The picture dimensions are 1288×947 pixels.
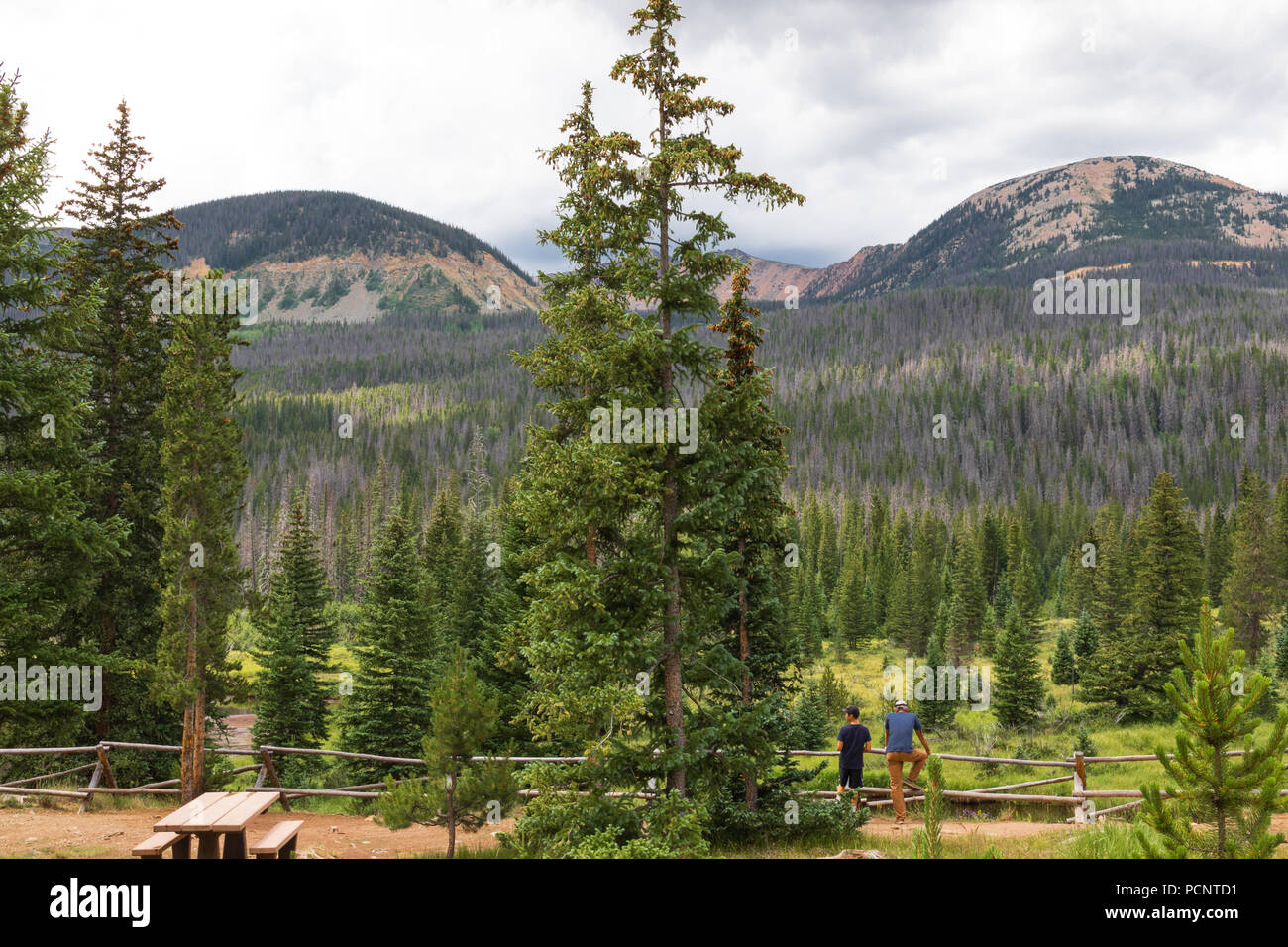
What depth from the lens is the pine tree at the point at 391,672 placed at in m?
26.5

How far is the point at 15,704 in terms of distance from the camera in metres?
13.6

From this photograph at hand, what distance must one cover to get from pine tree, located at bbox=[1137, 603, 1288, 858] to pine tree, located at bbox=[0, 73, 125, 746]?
57.4ft

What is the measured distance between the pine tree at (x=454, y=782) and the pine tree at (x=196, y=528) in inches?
277

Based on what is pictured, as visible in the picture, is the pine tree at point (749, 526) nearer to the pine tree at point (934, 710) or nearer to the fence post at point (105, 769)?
the fence post at point (105, 769)

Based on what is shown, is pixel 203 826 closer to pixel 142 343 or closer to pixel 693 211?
pixel 693 211

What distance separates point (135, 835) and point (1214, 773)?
17.3 metres

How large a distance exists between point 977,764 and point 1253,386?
194660mm

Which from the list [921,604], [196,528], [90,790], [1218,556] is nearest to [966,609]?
[921,604]

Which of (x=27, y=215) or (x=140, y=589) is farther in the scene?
(x=140, y=589)

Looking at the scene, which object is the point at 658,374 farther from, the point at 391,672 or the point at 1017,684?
the point at 1017,684

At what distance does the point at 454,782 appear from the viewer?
42.4 ft

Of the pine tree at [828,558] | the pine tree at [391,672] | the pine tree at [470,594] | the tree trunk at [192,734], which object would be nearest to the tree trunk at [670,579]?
the tree trunk at [192,734]
